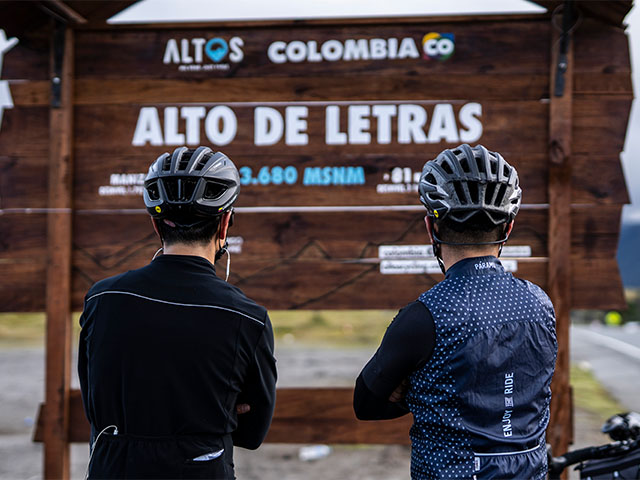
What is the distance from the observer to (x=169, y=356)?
1802 millimetres

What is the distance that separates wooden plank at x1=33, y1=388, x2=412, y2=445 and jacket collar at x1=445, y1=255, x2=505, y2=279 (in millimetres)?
2364

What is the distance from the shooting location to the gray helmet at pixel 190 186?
6.73 feet

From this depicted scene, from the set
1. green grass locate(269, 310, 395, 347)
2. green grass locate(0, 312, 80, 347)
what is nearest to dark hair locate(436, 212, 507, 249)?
green grass locate(269, 310, 395, 347)

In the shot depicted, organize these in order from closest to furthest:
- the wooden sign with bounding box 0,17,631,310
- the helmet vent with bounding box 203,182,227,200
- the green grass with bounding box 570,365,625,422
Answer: the helmet vent with bounding box 203,182,227,200 < the wooden sign with bounding box 0,17,631,310 < the green grass with bounding box 570,365,625,422

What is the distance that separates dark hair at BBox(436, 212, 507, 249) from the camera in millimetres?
1977

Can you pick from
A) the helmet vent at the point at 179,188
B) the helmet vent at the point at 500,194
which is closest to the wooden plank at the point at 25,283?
the helmet vent at the point at 179,188

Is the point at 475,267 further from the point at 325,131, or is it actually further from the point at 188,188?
the point at 325,131

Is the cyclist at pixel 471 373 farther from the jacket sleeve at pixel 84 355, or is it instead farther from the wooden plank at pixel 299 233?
the wooden plank at pixel 299 233

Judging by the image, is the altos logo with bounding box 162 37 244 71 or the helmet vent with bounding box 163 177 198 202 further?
the altos logo with bounding box 162 37 244 71

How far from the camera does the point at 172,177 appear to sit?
7.04 feet

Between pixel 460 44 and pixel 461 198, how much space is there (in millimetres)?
2425

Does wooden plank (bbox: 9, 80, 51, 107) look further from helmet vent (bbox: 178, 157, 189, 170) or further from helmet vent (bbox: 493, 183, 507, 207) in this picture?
helmet vent (bbox: 493, 183, 507, 207)

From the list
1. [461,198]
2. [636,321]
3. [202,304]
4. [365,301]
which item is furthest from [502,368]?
[636,321]

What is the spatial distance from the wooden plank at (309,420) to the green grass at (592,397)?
18.7 ft
